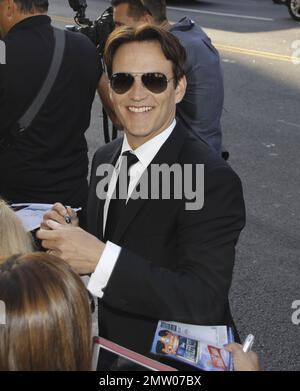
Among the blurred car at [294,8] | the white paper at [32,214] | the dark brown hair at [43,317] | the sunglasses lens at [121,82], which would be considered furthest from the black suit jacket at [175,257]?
the blurred car at [294,8]

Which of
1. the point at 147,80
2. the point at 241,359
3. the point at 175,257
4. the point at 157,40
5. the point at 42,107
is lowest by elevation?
the point at 241,359

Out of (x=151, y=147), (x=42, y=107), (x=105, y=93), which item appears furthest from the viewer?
(x=105, y=93)

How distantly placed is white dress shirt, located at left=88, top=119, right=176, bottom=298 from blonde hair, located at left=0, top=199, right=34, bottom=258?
29 centimetres

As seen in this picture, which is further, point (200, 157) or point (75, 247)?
point (200, 157)

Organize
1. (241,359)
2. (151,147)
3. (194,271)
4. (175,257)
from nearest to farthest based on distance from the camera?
(241,359) → (194,271) → (175,257) → (151,147)

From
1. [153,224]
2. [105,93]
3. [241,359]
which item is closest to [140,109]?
[153,224]

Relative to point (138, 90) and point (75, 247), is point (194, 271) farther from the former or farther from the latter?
point (138, 90)

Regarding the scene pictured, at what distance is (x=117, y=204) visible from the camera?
2312mm

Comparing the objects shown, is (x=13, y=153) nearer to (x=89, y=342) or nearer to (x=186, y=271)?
(x=186, y=271)

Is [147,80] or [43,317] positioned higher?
[147,80]

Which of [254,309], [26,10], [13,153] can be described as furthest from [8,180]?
[254,309]

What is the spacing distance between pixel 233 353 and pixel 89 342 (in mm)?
504

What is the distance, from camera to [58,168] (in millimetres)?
3309

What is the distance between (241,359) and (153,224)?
52 cm
